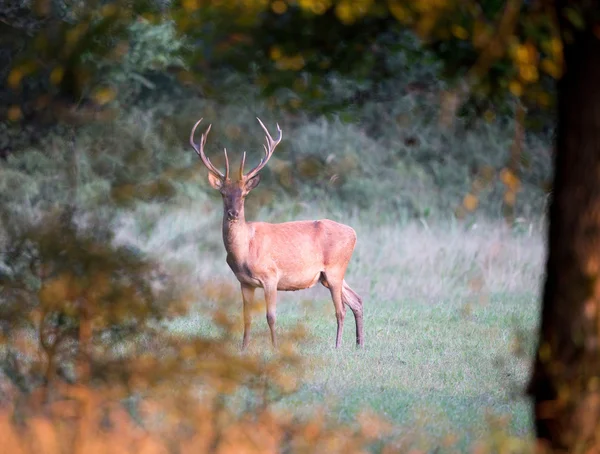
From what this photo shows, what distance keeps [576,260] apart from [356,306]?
739cm

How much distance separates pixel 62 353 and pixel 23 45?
197 cm

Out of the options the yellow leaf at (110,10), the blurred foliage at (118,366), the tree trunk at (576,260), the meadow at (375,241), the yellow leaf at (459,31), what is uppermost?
the yellow leaf at (459,31)

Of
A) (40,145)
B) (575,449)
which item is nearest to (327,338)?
(40,145)

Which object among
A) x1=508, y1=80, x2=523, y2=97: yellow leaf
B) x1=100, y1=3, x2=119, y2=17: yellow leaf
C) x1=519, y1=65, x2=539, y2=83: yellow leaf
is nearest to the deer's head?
x1=100, y1=3, x2=119, y2=17: yellow leaf

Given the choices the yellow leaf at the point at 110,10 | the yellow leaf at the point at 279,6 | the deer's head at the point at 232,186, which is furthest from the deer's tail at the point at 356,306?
the yellow leaf at the point at 279,6

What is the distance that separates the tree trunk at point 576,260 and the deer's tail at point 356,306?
6.66 metres

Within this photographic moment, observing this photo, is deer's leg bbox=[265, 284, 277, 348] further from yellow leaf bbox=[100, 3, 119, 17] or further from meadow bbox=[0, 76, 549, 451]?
yellow leaf bbox=[100, 3, 119, 17]

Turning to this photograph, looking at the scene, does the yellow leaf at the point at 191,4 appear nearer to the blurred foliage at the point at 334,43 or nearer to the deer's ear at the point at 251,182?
the blurred foliage at the point at 334,43

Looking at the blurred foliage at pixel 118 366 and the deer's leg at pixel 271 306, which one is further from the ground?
the blurred foliage at pixel 118 366

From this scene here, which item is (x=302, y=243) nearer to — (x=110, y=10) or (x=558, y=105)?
(x=110, y=10)

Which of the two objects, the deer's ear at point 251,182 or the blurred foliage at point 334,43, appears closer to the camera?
the blurred foliage at point 334,43

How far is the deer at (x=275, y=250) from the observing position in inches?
456

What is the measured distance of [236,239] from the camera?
11773mm

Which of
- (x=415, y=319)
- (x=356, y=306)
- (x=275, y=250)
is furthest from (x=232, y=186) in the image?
(x=415, y=319)
